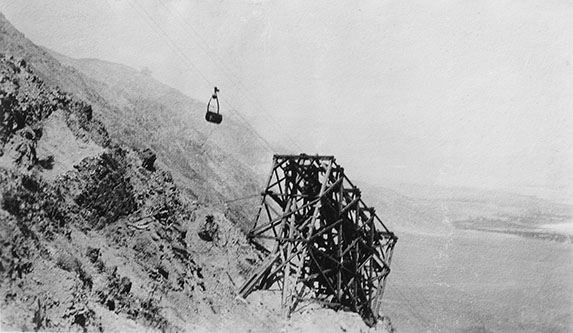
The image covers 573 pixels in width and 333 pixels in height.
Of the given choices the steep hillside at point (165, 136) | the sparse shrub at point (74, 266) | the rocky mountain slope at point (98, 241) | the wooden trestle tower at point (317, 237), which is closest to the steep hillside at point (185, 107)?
the steep hillside at point (165, 136)

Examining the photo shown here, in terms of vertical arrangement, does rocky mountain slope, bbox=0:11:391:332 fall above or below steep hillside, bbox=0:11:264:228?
below

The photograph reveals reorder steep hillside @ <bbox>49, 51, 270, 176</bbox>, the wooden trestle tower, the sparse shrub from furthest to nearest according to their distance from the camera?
steep hillside @ <bbox>49, 51, 270, 176</bbox>, the wooden trestle tower, the sparse shrub

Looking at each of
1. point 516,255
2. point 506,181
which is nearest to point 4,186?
point 516,255

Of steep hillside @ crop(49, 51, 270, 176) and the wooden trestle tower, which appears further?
steep hillside @ crop(49, 51, 270, 176)

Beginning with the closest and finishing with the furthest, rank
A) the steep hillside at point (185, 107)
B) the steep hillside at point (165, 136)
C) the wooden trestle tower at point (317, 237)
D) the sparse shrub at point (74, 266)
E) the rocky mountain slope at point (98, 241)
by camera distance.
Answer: the rocky mountain slope at point (98, 241)
the sparse shrub at point (74, 266)
the wooden trestle tower at point (317, 237)
the steep hillside at point (165, 136)
the steep hillside at point (185, 107)

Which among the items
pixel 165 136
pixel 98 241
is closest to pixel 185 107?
pixel 165 136

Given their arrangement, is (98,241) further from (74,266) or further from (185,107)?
(185,107)

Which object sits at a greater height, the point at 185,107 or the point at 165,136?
the point at 185,107

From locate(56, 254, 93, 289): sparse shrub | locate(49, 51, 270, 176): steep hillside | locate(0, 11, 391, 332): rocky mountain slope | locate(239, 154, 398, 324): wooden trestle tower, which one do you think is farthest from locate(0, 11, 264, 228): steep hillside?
locate(49, 51, 270, 176): steep hillside

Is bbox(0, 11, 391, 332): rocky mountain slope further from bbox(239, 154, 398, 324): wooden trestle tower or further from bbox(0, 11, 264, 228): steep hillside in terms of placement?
bbox(0, 11, 264, 228): steep hillside

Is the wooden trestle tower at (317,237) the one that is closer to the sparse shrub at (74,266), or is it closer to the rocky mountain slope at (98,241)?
→ the rocky mountain slope at (98,241)
